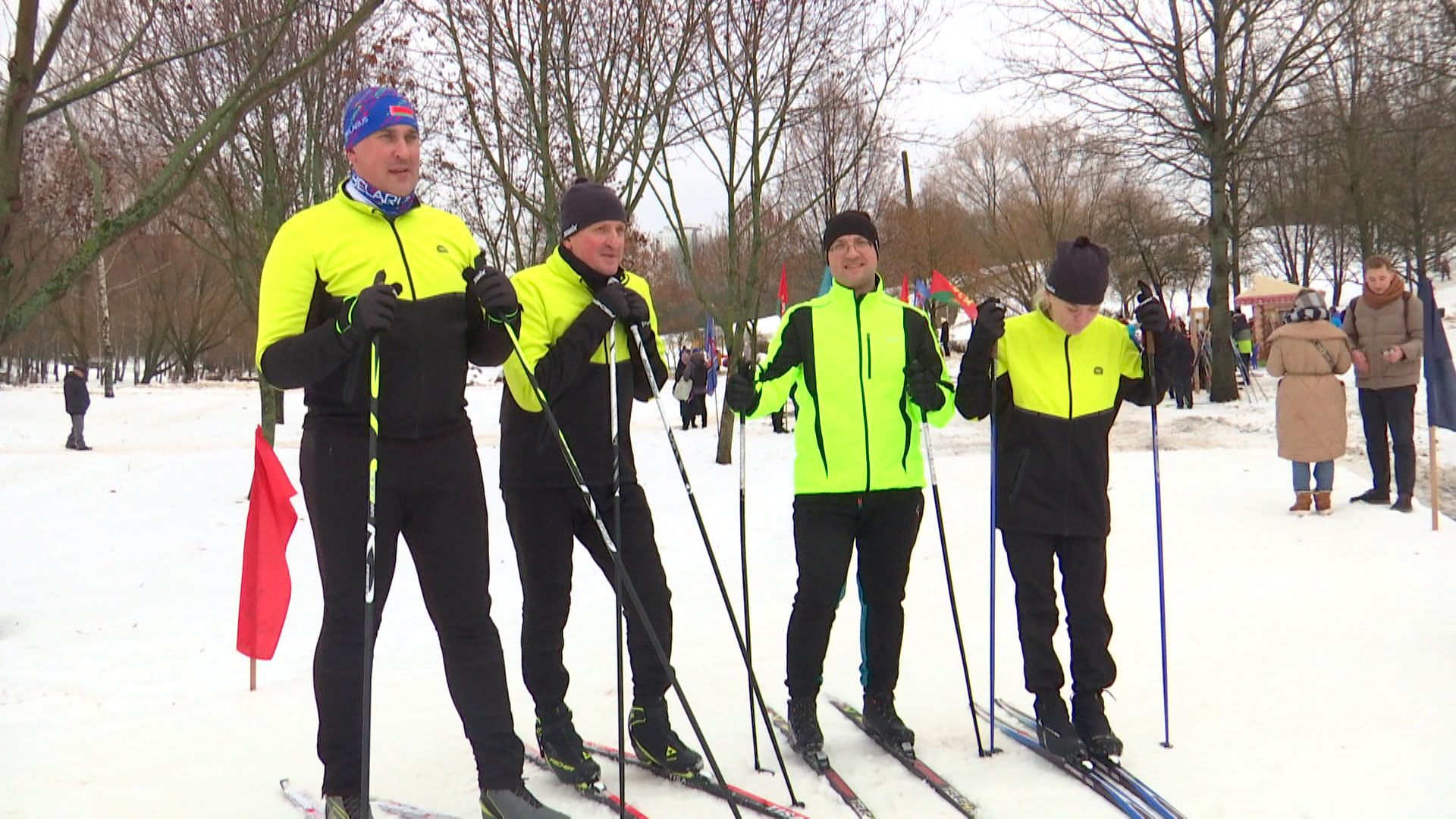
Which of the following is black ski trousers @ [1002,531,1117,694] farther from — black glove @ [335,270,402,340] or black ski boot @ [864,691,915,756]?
black glove @ [335,270,402,340]

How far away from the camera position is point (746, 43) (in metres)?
11.7

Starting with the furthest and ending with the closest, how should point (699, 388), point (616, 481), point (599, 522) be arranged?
point (699, 388) < point (616, 481) < point (599, 522)

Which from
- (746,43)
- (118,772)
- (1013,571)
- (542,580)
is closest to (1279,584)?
(1013,571)

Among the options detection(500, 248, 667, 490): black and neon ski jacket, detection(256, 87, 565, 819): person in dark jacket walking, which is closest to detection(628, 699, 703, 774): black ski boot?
detection(256, 87, 565, 819): person in dark jacket walking

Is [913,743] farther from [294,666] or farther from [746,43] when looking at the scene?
[746,43]

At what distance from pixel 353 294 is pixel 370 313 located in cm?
29

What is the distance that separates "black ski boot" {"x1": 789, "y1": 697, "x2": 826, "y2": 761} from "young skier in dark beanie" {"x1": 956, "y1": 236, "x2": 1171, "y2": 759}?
0.76 m

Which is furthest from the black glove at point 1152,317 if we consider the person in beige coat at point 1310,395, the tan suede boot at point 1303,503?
the tan suede boot at point 1303,503

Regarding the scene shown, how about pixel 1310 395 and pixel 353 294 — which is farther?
pixel 1310 395

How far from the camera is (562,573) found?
329 centimetres

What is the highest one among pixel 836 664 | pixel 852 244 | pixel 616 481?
pixel 852 244

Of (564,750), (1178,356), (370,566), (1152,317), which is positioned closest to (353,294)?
(370,566)

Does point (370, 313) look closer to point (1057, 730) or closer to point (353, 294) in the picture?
point (353, 294)

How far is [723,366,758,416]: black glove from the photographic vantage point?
135 inches
